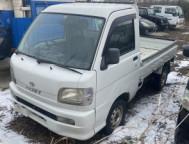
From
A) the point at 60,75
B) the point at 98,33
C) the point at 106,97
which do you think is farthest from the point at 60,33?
the point at 106,97

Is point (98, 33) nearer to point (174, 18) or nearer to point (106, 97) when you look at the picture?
point (106, 97)

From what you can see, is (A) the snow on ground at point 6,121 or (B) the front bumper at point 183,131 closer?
(B) the front bumper at point 183,131

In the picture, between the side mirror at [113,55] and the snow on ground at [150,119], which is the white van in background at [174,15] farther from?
the side mirror at [113,55]

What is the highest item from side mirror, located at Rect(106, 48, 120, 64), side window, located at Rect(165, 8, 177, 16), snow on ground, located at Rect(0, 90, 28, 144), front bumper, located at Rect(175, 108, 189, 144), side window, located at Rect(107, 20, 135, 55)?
side window, located at Rect(165, 8, 177, 16)

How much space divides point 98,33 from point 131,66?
0.99 m

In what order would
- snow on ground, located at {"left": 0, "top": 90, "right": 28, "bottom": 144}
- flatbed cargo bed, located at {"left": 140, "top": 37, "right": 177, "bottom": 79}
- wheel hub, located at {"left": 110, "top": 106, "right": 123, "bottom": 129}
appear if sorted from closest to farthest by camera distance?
1. snow on ground, located at {"left": 0, "top": 90, "right": 28, "bottom": 144}
2. wheel hub, located at {"left": 110, "top": 106, "right": 123, "bottom": 129}
3. flatbed cargo bed, located at {"left": 140, "top": 37, "right": 177, "bottom": 79}

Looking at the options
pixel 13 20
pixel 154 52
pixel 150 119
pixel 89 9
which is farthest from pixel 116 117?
pixel 13 20

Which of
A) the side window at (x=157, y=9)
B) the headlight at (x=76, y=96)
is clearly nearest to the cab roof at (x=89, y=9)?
the headlight at (x=76, y=96)

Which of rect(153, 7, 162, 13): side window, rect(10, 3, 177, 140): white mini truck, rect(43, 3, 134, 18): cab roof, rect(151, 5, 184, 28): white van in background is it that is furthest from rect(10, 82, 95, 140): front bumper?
rect(153, 7, 162, 13): side window

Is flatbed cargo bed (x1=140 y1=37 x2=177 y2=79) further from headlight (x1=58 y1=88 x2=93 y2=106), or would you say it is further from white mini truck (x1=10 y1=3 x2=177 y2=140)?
headlight (x1=58 y1=88 x2=93 y2=106)

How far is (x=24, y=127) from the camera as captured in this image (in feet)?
12.9

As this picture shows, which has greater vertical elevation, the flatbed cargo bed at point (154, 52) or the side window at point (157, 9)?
the side window at point (157, 9)

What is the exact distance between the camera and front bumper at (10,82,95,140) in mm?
2977

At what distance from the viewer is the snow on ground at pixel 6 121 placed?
3590mm
